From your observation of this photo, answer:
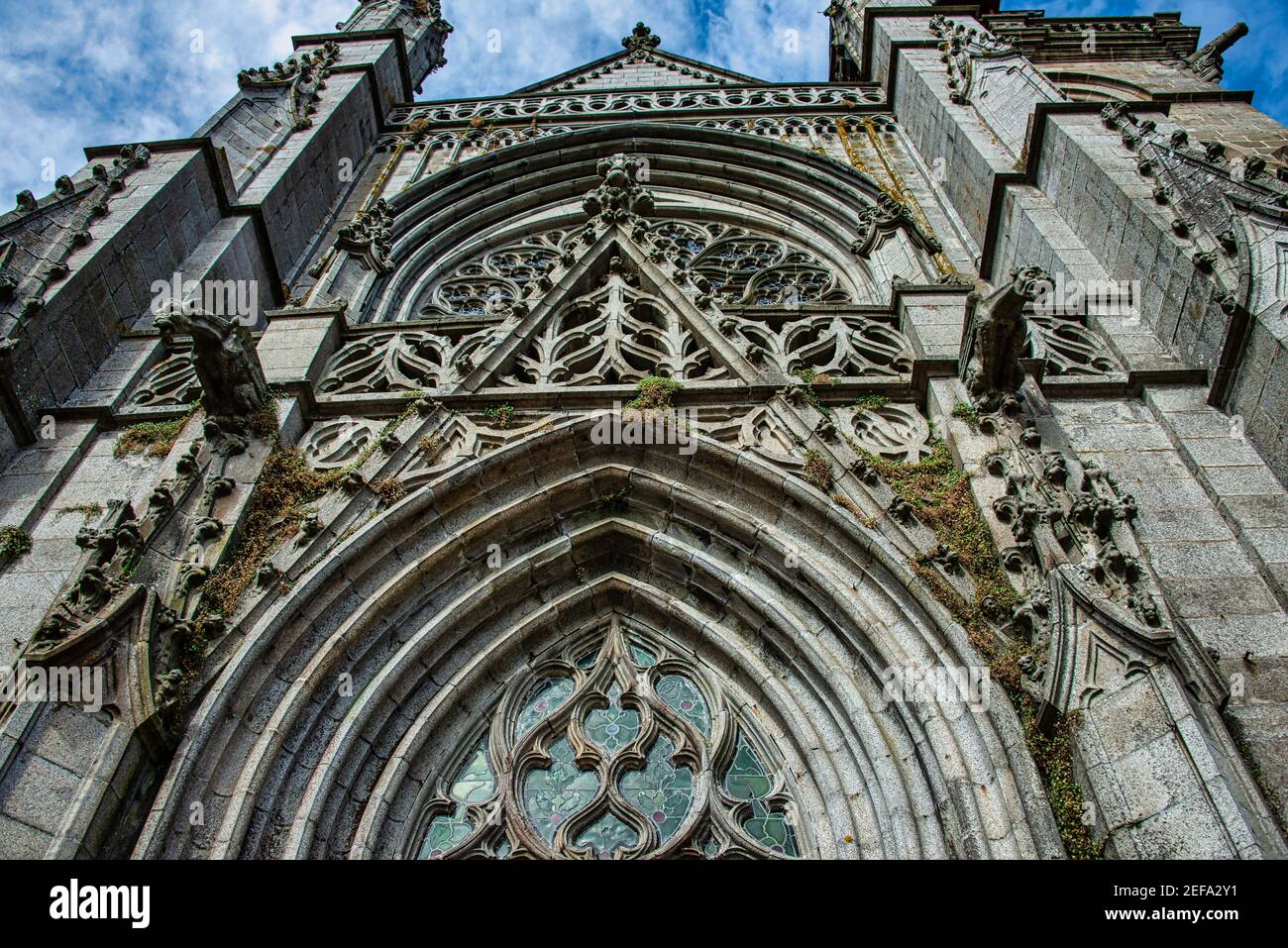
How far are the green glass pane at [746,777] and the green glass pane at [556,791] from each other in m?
0.89

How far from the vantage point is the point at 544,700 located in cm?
777

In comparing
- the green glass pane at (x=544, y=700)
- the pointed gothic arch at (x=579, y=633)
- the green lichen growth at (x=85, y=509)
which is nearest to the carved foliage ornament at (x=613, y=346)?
the pointed gothic arch at (x=579, y=633)

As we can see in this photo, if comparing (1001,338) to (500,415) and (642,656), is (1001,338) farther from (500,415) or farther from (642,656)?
(500,415)

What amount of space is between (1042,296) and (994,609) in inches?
192

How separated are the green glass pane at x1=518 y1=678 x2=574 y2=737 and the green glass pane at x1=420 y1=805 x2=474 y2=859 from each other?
74 cm

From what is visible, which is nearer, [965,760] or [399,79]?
[965,760]

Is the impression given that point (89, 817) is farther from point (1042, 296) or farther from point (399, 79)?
point (399, 79)

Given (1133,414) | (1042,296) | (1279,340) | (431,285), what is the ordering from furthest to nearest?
(431,285) < (1042,296) < (1133,414) < (1279,340)

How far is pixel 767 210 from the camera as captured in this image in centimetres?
1552

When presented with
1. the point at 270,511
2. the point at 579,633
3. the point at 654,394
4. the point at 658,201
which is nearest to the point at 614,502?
the point at 654,394

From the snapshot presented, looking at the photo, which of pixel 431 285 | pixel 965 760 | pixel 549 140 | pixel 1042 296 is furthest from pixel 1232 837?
pixel 549 140

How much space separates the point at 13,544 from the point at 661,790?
4645 mm

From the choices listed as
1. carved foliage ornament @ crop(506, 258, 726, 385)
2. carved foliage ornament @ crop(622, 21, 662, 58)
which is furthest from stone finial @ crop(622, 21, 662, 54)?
carved foliage ornament @ crop(506, 258, 726, 385)

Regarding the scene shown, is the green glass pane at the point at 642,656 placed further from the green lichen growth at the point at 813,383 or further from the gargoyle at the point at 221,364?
the gargoyle at the point at 221,364
